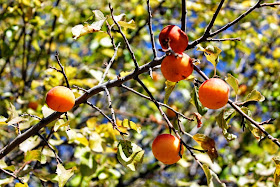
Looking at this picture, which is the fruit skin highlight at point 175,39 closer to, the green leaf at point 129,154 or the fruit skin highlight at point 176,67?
the fruit skin highlight at point 176,67

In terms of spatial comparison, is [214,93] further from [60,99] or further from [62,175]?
[62,175]

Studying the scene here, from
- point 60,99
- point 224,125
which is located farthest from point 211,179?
point 60,99

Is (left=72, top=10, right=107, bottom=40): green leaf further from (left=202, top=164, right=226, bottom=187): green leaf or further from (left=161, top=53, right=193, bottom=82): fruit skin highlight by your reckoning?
(left=202, top=164, right=226, bottom=187): green leaf

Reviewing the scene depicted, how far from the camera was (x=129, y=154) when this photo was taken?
153 cm

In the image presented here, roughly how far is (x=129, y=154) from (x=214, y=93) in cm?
51

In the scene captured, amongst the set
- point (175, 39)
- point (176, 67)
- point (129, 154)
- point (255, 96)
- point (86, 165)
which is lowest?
point (86, 165)

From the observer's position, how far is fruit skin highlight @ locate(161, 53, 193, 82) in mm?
1313

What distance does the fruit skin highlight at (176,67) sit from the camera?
131 cm

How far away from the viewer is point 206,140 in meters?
1.59

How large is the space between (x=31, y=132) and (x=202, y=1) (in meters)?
3.19

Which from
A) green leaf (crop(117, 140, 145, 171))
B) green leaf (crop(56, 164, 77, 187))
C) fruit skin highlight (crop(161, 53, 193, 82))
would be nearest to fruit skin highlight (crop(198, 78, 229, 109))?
fruit skin highlight (crop(161, 53, 193, 82))

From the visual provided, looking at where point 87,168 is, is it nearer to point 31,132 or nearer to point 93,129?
point 93,129

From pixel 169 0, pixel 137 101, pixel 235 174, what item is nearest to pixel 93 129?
pixel 235 174

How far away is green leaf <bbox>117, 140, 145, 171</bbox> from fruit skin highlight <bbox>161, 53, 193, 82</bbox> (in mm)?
425
